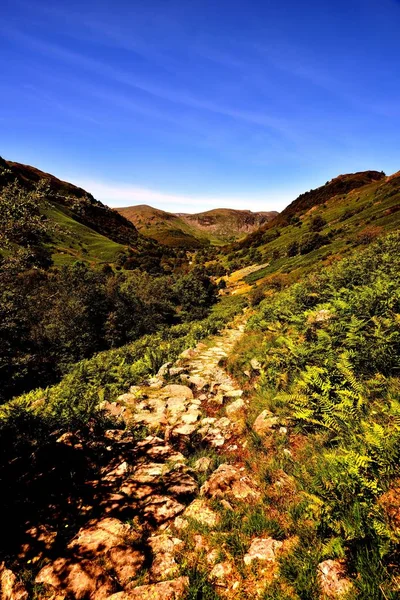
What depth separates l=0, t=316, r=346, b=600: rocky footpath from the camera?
11.5 ft

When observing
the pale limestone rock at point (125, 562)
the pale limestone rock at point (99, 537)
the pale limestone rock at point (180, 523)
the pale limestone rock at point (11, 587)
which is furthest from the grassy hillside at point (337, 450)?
the pale limestone rock at point (11, 587)

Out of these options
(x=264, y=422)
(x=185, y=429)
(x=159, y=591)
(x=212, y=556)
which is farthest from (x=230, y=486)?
(x=185, y=429)

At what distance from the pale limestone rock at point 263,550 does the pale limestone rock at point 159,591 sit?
2.67 feet

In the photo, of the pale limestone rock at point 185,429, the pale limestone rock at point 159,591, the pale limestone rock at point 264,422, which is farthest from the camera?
the pale limestone rock at point 185,429

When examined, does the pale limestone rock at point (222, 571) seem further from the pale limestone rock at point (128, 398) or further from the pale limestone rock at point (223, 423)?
the pale limestone rock at point (128, 398)

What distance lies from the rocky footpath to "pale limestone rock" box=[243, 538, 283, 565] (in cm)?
1

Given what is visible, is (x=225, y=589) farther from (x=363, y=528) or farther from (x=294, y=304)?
(x=294, y=304)

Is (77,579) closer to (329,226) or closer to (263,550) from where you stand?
(263,550)

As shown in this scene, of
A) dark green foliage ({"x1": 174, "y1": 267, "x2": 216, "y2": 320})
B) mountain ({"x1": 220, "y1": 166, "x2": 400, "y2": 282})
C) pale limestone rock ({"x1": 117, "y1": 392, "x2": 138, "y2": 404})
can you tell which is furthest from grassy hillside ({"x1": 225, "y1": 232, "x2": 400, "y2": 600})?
dark green foliage ({"x1": 174, "y1": 267, "x2": 216, "y2": 320})

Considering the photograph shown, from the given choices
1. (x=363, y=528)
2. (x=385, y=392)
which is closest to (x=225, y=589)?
(x=363, y=528)

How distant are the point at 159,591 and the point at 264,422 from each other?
4043 mm

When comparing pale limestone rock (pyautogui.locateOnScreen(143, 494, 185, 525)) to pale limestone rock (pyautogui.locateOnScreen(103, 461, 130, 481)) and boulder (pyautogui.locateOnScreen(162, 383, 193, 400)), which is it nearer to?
pale limestone rock (pyautogui.locateOnScreen(103, 461, 130, 481))

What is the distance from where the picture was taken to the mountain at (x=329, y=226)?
128 feet

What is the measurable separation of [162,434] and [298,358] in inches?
172
